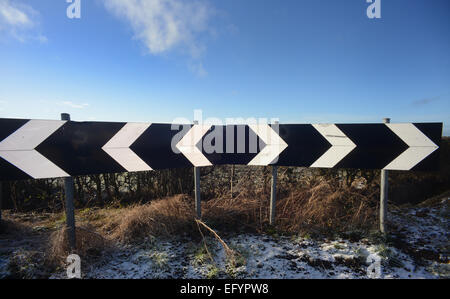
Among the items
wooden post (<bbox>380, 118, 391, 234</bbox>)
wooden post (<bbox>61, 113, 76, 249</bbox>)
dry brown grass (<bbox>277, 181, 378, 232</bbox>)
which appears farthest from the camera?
dry brown grass (<bbox>277, 181, 378, 232</bbox>)

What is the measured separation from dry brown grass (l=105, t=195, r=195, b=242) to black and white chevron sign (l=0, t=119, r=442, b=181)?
2.82 feet

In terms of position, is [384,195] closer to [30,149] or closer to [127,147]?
[127,147]

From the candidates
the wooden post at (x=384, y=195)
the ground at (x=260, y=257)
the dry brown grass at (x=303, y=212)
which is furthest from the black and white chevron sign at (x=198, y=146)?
the ground at (x=260, y=257)

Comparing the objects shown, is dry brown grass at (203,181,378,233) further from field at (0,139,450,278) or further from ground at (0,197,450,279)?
ground at (0,197,450,279)

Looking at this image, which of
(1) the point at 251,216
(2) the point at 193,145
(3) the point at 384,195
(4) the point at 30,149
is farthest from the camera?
(1) the point at 251,216

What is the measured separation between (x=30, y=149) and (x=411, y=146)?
466 cm

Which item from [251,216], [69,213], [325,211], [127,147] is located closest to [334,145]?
[325,211]

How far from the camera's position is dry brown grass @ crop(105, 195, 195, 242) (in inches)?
105

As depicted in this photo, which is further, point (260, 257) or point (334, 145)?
point (334, 145)

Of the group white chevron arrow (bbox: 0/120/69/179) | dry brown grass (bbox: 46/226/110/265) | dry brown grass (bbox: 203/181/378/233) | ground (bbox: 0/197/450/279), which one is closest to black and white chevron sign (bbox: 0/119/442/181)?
white chevron arrow (bbox: 0/120/69/179)

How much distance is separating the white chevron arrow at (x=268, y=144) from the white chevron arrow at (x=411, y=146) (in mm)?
1455

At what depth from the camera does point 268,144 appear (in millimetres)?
2766
